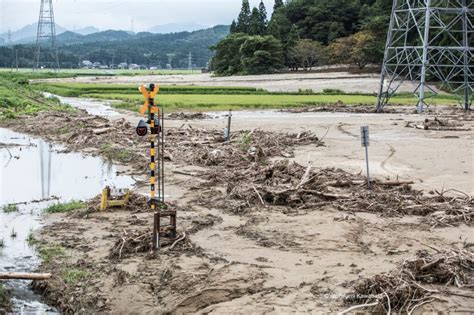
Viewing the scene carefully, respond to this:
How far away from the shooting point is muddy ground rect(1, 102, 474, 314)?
7184 millimetres

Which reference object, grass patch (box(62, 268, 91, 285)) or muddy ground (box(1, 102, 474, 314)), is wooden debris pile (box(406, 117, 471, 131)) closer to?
muddy ground (box(1, 102, 474, 314))

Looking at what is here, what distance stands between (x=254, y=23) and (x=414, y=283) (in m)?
97.7

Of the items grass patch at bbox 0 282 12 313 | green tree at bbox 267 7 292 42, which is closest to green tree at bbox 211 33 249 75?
green tree at bbox 267 7 292 42

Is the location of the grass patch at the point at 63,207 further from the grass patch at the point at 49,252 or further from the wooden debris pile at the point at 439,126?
the wooden debris pile at the point at 439,126

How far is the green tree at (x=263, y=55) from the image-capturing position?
276 ft

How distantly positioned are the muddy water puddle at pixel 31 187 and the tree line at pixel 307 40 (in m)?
56.1

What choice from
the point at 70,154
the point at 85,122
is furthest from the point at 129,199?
the point at 85,122

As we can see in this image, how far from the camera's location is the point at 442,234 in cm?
995

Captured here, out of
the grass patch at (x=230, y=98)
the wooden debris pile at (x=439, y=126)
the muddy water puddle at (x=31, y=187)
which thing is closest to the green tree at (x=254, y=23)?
the grass patch at (x=230, y=98)

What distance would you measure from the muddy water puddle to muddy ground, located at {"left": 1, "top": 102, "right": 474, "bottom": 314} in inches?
15.6

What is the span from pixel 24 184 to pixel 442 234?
36.2 feet

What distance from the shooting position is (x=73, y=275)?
26.1ft

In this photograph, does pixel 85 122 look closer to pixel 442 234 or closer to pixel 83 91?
pixel 442 234

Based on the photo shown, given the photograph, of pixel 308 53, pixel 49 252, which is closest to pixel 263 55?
pixel 308 53
